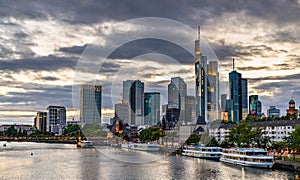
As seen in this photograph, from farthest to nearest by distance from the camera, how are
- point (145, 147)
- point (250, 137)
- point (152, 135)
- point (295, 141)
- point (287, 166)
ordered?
point (152, 135) → point (145, 147) → point (250, 137) → point (295, 141) → point (287, 166)

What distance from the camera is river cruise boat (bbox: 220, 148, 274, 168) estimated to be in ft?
229

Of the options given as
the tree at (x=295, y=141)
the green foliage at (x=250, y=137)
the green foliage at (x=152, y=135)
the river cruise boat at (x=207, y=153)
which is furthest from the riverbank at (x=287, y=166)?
the green foliage at (x=152, y=135)

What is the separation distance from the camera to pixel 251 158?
239ft

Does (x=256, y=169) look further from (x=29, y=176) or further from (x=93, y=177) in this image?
(x=29, y=176)

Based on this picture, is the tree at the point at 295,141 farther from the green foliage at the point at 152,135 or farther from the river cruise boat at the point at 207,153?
the green foliage at the point at 152,135

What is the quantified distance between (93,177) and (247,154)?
2963 cm

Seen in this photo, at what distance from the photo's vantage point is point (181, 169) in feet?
233

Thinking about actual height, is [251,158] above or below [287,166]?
above

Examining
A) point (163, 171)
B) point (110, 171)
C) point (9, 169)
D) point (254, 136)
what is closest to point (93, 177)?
point (110, 171)

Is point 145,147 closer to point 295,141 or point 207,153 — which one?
point 207,153

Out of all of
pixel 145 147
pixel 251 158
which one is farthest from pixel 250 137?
pixel 145 147

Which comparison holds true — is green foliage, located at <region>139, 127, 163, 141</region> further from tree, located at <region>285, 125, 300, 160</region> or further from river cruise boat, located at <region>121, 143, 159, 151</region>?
tree, located at <region>285, 125, 300, 160</region>

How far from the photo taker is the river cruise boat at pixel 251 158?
229 ft

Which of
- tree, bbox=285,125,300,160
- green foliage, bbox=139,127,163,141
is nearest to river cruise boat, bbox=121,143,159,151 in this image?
green foliage, bbox=139,127,163,141
